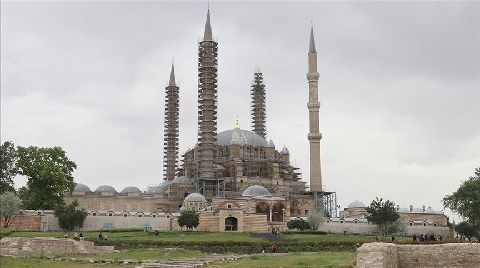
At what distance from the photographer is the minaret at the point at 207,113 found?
7725 centimetres

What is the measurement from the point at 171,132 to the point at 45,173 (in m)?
31.7

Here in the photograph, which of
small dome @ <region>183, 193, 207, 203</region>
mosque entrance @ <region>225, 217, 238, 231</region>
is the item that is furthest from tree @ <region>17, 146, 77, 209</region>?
mosque entrance @ <region>225, 217, 238, 231</region>

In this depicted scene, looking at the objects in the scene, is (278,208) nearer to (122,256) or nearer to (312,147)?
(312,147)

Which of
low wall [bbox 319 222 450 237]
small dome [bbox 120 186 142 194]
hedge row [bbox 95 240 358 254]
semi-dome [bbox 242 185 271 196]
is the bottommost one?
hedge row [bbox 95 240 358 254]

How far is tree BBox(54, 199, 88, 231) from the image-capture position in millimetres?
57750

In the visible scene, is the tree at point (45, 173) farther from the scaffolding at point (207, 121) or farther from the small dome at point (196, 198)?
the scaffolding at point (207, 121)

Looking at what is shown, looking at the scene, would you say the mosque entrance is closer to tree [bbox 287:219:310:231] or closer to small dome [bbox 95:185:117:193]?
tree [bbox 287:219:310:231]

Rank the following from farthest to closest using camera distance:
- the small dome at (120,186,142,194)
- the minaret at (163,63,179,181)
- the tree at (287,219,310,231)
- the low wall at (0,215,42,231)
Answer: the minaret at (163,63,179,181), the small dome at (120,186,142,194), the tree at (287,219,310,231), the low wall at (0,215,42,231)

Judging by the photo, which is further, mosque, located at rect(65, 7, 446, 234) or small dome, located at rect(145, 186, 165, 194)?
small dome, located at rect(145, 186, 165, 194)

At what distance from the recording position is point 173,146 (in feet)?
294

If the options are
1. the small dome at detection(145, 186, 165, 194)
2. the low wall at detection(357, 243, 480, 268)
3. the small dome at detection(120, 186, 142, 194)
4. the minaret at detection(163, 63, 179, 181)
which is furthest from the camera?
the minaret at detection(163, 63, 179, 181)

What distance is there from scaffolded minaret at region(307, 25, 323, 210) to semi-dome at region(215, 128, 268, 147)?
31.9 feet

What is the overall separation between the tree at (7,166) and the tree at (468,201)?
125 ft

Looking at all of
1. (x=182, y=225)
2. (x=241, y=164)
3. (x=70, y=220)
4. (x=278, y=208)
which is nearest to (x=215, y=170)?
(x=241, y=164)
